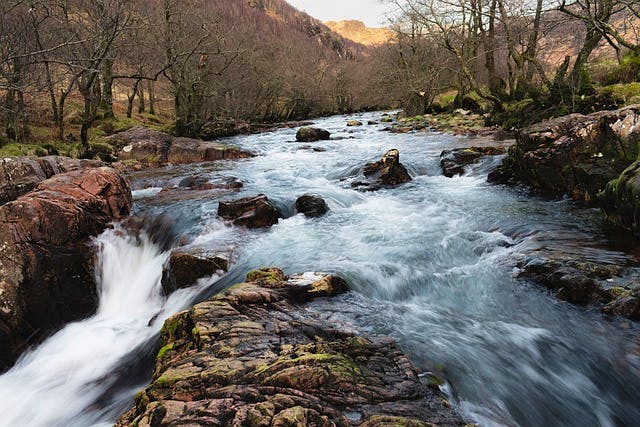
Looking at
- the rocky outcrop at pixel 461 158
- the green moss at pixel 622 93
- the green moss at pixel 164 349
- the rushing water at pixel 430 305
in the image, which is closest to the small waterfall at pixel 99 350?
the rushing water at pixel 430 305

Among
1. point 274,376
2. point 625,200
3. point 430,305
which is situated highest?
point 625,200

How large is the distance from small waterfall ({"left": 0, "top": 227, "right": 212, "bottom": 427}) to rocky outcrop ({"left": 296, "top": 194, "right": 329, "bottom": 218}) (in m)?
3.14

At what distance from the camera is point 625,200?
19.0ft

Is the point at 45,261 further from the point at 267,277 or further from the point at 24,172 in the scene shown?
the point at 24,172

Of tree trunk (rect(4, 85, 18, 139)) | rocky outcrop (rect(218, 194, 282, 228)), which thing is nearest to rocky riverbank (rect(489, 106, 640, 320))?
rocky outcrop (rect(218, 194, 282, 228))

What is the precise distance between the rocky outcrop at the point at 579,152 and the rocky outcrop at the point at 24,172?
10.7 metres

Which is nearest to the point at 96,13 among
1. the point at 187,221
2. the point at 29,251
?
the point at 187,221

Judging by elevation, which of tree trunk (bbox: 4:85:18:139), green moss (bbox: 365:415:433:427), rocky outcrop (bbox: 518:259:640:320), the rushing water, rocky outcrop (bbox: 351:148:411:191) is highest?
tree trunk (bbox: 4:85:18:139)

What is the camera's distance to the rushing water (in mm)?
3486

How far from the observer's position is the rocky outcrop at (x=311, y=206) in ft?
28.7

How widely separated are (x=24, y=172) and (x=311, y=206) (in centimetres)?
643

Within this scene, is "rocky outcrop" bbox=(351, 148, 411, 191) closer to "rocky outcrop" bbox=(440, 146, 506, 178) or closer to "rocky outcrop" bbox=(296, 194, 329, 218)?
"rocky outcrop" bbox=(440, 146, 506, 178)

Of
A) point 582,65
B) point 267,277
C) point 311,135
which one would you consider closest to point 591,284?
point 267,277

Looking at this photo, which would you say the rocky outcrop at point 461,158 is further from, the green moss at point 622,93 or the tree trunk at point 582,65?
the tree trunk at point 582,65
